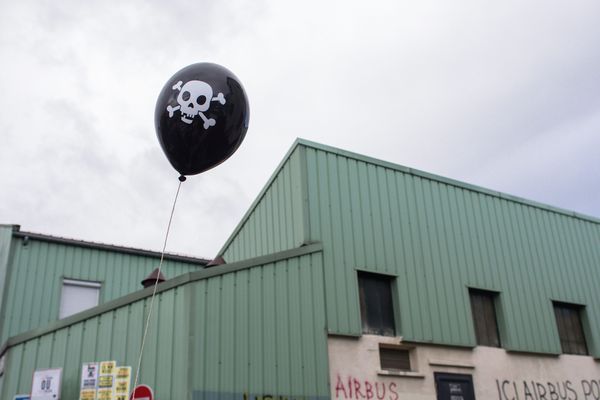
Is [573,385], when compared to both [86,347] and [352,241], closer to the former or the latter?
[352,241]

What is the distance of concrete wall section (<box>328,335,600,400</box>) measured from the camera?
10977 millimetres

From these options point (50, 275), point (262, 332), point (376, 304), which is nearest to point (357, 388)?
point (376, 304)

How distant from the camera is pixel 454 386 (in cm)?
1201

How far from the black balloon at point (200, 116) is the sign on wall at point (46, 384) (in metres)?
4.76

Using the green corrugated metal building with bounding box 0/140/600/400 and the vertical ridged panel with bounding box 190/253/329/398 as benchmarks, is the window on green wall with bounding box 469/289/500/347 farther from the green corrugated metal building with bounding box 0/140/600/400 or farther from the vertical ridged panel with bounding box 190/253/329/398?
the vertical ridged panel with bounding box 190/253/329/398

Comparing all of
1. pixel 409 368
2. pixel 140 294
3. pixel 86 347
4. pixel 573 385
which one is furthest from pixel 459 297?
pixel 86 347

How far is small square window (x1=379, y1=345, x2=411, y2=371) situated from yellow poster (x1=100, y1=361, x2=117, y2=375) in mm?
4887

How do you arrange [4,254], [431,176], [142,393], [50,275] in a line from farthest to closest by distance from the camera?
[50,275] < [4,254] < [431,176] < [142,393]

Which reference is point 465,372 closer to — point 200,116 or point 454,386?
point 454,386

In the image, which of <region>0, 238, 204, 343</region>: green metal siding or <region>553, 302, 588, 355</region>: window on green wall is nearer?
<region>553, 302, 588, 355</region>: window on green wall

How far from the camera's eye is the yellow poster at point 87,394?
10.3 m

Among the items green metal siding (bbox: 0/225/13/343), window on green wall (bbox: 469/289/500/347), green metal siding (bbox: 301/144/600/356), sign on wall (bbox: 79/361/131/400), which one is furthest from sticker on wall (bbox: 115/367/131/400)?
window on green wall (bbox: 469/289/500/347)

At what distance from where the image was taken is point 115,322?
10625 millimetres

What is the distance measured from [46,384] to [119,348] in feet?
6.39
